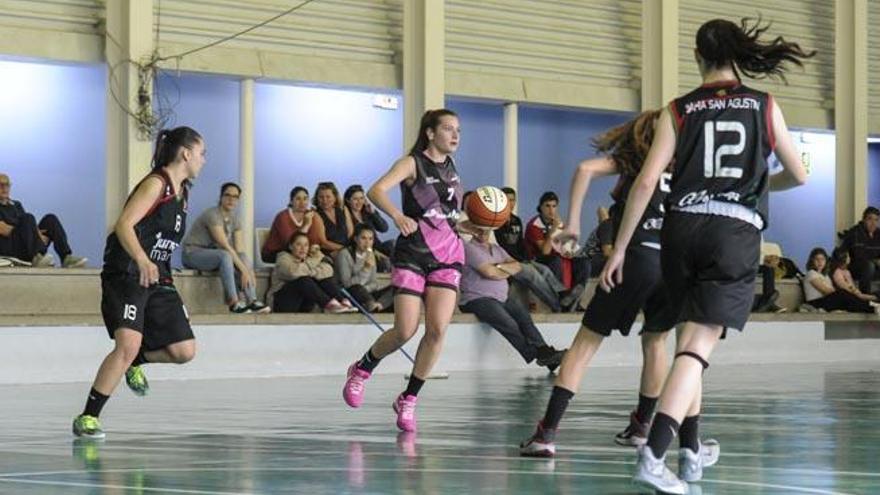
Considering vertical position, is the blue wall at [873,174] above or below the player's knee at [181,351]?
above

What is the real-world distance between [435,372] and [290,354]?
1.47 metres

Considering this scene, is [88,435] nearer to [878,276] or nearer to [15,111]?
[15,111]

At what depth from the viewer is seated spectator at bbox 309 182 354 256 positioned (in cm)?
1875

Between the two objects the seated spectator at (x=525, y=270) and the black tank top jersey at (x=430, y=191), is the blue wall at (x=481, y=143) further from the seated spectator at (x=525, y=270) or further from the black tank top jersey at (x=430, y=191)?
the black tank top jersey at (x=430, y=191)

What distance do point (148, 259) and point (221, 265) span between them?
890 cm

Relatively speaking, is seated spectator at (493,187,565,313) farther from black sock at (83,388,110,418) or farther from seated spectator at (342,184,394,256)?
black sock at (83,388,110,418)

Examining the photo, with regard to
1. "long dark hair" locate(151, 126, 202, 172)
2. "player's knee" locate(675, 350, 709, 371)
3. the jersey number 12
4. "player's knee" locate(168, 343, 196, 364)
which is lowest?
"player's knee" locate(168, 343, 196, 364)

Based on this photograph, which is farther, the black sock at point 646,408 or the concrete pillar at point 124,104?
the concrete pillar at point 124,104

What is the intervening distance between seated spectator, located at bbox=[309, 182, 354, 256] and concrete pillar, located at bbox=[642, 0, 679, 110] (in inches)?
259

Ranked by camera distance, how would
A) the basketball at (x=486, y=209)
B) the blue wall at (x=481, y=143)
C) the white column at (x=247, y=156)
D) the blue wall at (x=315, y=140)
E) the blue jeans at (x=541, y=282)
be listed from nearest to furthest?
the basketball at (x=486, y=209), the blue jeans at (x=541, y=282), the white column at (x=247, y=156), the blue wall at (x=315, y=140), the blue wall at (x=481, y=143)

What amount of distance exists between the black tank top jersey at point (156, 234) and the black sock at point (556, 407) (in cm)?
235

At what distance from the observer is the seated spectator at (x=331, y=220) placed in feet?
61.5

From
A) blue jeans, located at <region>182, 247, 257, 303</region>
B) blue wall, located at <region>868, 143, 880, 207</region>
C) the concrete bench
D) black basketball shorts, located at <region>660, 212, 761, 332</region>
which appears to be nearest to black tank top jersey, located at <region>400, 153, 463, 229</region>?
black basketball shorts, located at <region>660, 212, 761, 332</region>

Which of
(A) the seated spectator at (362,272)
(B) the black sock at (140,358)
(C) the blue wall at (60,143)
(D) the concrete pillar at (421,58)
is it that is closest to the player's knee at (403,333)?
(B) the black sock at (140,358)
